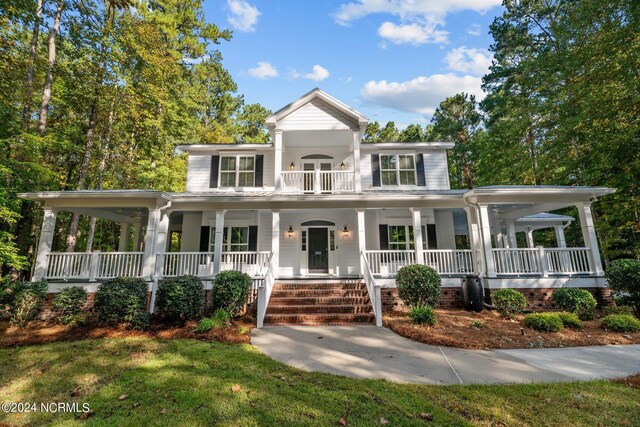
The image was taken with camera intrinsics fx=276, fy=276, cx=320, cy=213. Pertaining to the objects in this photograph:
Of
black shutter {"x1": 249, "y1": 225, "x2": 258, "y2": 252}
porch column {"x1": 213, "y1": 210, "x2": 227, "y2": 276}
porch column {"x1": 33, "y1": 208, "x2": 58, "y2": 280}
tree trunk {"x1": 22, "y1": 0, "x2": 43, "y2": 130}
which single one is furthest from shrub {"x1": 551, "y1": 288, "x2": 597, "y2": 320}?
tree trunk {"x1": 22, "y1": 0, "x2": 43, "y2": 130}

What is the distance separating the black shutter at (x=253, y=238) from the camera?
11.8m

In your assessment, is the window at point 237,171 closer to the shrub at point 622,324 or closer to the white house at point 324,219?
the white house at point 324,219

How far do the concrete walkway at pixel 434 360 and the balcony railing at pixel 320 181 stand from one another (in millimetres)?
6294

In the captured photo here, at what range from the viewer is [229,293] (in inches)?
309

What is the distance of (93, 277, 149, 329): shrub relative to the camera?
23.4 feet

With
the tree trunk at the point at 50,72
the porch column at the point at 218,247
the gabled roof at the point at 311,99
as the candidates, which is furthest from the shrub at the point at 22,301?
the gabled roof at the point at 311,99

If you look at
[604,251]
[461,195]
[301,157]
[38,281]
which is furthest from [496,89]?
[38,281]

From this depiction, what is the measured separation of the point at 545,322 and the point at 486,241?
10.6 ft

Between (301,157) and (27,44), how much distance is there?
43.3ft

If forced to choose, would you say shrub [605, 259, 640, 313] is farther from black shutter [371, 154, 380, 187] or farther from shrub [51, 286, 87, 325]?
shrub [51, 286, 87, 325]

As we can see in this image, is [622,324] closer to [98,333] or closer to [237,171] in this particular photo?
[98,333]

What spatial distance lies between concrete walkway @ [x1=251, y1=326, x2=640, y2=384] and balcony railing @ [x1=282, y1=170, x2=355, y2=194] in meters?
6.29

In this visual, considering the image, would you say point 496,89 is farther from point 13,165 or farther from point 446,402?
point 13,165

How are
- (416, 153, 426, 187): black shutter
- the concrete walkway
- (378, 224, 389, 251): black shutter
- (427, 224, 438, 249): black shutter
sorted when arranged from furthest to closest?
(416, 153, 426, 187): black shutter → (378, 224, 389, 251): black shutter → (427, 224, 438, 249): black shutter → the concrete walkway
